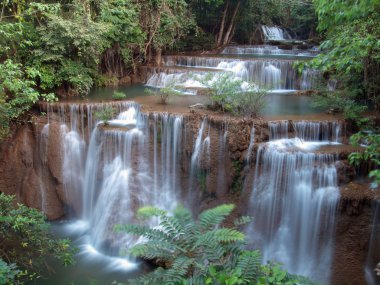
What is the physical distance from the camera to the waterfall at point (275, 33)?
23.1 metres

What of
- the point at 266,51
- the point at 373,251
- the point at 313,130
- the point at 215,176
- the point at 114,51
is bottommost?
the point at 373,251

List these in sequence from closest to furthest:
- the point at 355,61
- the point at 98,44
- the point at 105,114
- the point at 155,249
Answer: the point at 155,249
the point at 355,61
the point at 105,114
the point at 98,44

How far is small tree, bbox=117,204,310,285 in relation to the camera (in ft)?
11.5

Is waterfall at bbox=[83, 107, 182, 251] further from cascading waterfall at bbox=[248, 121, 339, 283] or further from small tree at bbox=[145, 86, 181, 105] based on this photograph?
cascading waterfall at bbox=[248, 121, 339, 283]

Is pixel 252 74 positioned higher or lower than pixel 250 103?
higher

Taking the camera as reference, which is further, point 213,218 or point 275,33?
point 275,33

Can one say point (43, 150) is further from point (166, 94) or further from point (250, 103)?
point (250, 103)

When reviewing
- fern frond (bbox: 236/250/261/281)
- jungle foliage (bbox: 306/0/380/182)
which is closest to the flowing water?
jungle foliage (bbox: 306/0/380/182)

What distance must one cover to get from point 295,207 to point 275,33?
60.1 ft

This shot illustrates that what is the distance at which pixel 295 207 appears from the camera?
774 centimetres

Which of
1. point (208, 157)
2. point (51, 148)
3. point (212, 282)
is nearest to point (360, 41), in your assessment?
point (212, 282)

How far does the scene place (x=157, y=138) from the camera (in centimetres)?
944

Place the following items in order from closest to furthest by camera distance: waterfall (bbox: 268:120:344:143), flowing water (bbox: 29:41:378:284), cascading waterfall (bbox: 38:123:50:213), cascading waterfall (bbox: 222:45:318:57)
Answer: flowing water (bbox: 29:41:378:284) → waterfall (bbox: 268:120:344:143) → cascading waterfall (bbox: 38:123:50:213) → cascading waterfall (bbox: 222:45:318:57)

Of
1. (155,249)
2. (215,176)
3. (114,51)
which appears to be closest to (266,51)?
(114,51)
